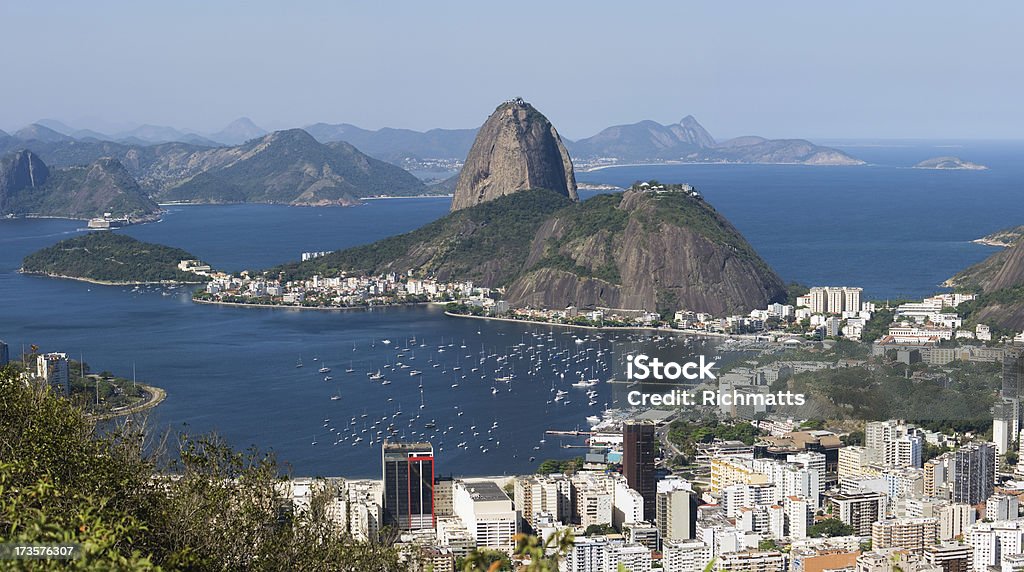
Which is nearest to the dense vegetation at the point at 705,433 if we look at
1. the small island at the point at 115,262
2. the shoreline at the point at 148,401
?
the shoreline at the point at 148,401

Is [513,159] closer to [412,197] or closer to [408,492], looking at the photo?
[412,197]

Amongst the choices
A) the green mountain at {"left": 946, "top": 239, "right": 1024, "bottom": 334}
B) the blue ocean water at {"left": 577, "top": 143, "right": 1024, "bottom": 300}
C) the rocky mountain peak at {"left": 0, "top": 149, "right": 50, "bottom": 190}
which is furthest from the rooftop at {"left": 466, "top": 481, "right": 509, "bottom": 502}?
the rocky mountain peak at {"left": 0, "top": 149, "right": 50, "bottom": 190}

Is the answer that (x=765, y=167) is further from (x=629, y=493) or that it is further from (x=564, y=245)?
(x=629, y=493)

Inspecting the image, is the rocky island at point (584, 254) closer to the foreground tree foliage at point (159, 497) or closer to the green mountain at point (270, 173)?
the foreground tree foliage at point (159, 497)

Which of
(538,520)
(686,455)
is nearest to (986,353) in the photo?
(686,455)

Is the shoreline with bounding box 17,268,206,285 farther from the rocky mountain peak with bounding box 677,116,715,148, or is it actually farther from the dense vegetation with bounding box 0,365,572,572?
the rocky mountain peak with bounding box 677,116,715,148

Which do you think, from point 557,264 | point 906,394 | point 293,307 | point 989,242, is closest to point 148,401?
point 906,394
